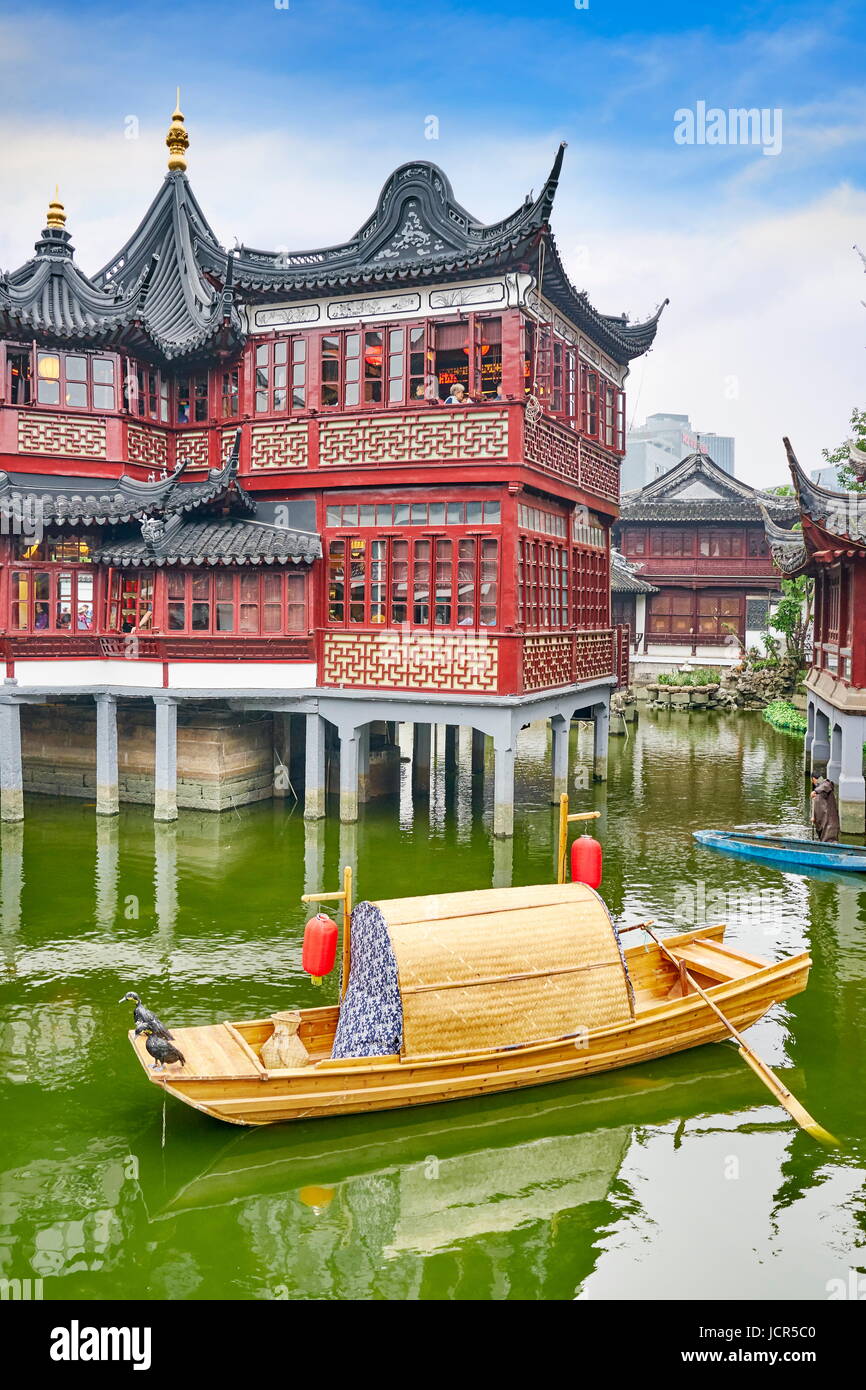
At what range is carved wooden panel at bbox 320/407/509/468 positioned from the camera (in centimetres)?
1939

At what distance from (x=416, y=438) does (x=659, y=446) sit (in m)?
100

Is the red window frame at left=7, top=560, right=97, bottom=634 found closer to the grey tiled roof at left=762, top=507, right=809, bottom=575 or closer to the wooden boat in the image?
the wooden boat

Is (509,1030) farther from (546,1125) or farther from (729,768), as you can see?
(729,768)

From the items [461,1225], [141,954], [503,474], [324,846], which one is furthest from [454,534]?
[461,1225]

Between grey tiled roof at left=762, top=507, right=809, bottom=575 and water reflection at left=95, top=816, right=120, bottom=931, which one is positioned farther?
grey tiled roof at left=762, top=507, right=809, bottom=575

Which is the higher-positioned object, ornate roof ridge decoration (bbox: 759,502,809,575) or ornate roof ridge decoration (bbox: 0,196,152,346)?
ornate roof ridge decoration (bbox: 0,196,152,346)

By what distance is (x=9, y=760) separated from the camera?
20641 mm

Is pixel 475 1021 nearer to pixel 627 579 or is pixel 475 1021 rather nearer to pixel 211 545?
pixel 211 545

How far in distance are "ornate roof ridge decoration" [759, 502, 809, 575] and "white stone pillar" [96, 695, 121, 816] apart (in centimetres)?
1656

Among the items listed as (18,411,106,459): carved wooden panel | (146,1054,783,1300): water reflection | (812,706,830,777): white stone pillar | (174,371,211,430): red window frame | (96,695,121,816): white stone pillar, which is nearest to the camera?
(146,1054,783,1300): water reflection

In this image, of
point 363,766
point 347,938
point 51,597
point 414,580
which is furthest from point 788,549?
point 347,938

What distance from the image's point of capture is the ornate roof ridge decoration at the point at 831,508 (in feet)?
64.8

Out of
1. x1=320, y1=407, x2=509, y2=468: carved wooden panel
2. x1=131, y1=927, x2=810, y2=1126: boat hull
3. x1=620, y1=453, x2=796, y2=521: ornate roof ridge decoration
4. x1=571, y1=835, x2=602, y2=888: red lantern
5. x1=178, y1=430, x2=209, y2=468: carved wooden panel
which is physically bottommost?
x1=131, y1=927, x2=810, y2=1126: boat hull

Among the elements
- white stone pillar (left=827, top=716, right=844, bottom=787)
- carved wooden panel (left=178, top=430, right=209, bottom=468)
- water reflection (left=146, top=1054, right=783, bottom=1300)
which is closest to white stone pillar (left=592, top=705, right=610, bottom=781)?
white stone pillar (left=827, top=716, right=844, bottom=787)
